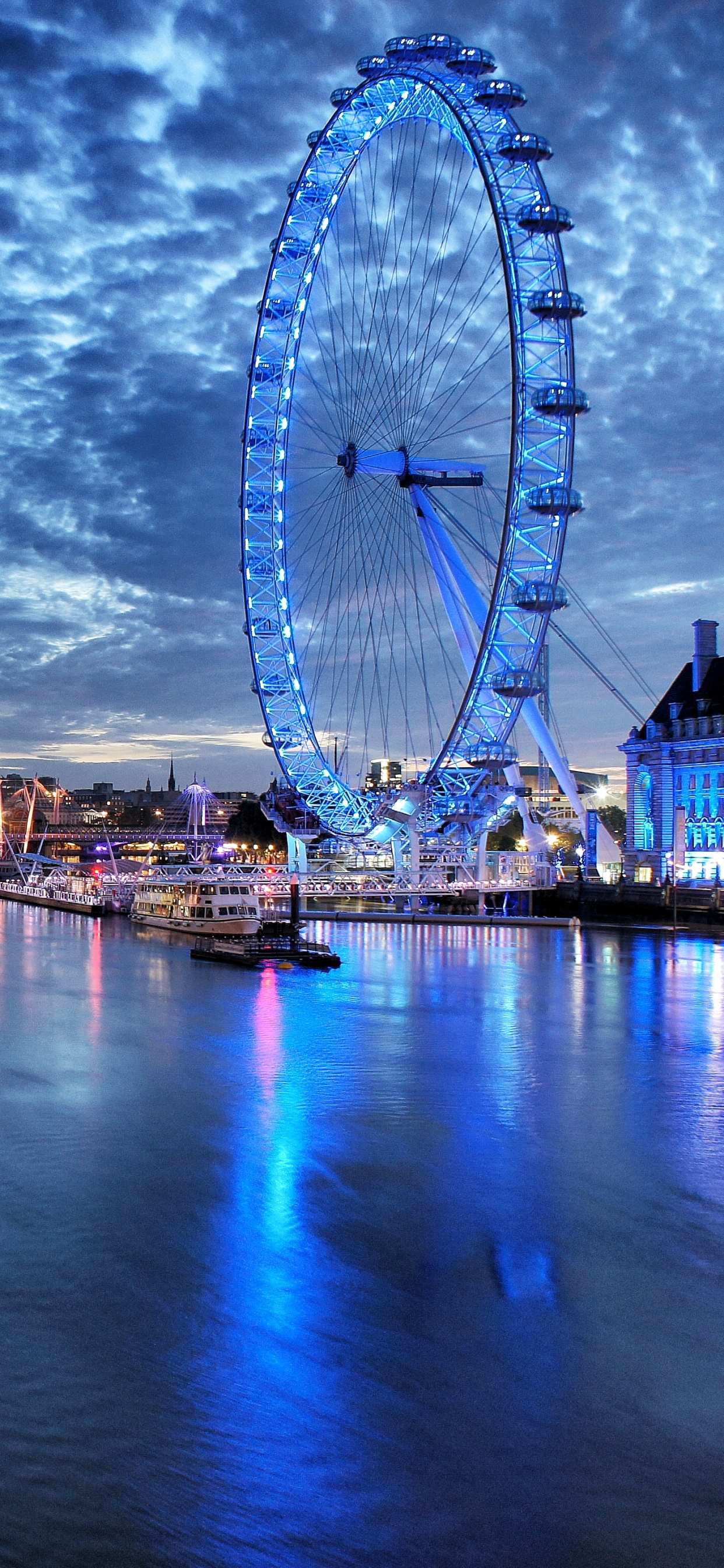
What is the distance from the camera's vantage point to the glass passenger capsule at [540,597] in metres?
40.1

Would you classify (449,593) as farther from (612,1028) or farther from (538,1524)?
(538,1524)

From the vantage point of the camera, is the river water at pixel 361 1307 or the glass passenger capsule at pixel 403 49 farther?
the glass passenger capsule at pixel 403 49

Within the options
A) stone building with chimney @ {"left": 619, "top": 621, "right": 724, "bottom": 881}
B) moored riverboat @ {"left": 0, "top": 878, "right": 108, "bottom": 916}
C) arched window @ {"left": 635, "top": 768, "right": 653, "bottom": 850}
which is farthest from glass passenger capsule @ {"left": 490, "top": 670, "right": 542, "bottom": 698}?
moored riverboat @ {"left": 0, "top": 878, "right": 108, "bottom": 916}

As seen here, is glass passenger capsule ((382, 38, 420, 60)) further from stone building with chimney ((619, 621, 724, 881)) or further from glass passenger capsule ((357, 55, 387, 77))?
stone building with chimney ((619, 621, 724, 881))

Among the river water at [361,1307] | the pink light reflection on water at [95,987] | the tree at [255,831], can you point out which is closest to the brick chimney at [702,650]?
the pink light reflection on water at [95,987]

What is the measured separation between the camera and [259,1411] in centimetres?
936

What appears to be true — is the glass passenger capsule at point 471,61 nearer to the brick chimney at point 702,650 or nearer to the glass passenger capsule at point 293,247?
the glass passenger capsule at point 293,247

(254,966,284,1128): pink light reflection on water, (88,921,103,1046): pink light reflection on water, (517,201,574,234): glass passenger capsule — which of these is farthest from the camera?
(517,201,574,234): glass passenger capsule

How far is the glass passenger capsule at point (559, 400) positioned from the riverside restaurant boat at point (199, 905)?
18860 millimetres

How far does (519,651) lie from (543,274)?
1074 cm

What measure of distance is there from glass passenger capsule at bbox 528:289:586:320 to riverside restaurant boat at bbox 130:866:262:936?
69.3 ft

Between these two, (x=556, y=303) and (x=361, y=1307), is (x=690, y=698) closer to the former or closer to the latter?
(x=556, y=303)

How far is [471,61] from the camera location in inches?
1556

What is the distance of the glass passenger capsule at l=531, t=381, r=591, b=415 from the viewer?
39188 millimetres
